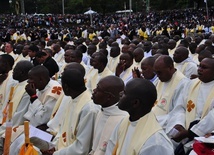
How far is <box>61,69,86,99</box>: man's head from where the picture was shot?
200 inches

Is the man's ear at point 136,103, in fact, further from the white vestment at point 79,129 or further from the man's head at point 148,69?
the man's head at point 148,69

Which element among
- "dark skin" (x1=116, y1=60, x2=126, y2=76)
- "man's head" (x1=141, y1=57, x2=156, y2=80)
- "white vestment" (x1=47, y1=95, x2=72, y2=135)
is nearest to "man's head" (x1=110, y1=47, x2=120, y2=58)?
"dark skin" (x1=116, y1=60, x2=126, y2=76)

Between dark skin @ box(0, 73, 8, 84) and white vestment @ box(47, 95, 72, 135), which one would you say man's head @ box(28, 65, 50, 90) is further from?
dark skin @ box(0, 73, 8, 84)

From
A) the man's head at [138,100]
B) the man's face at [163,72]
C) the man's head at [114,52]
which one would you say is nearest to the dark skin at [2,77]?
the man's face at [163,72]

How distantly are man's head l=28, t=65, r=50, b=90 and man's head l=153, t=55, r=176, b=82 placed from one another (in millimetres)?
1519

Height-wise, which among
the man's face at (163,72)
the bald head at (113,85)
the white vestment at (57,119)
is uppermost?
the bald head at (113,85)

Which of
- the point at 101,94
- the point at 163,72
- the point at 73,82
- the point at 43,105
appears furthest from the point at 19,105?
the point at 101,94

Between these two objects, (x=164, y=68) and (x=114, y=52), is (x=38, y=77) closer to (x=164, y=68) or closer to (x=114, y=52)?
(x=164, y=68)

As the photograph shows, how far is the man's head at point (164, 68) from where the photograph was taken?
19.7 feet

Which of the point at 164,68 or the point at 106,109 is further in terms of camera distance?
the point at 164,68

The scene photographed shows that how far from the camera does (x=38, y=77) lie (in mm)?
6082

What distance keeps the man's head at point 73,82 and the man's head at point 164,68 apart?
1275 mm

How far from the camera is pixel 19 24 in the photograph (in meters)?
37.8

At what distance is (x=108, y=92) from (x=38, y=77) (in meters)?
1.79
